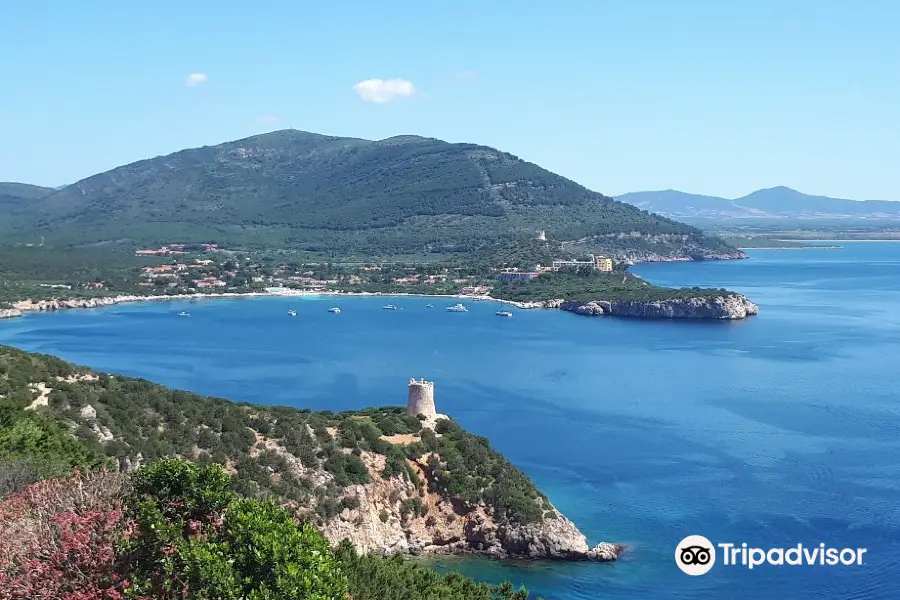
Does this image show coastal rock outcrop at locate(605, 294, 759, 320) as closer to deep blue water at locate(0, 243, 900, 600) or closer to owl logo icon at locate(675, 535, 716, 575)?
deep blue water at locate(0, 243, 900, 600)

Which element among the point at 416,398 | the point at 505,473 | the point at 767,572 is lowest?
the point at 767,572

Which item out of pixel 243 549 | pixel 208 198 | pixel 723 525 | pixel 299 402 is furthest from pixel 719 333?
pixel 208 198

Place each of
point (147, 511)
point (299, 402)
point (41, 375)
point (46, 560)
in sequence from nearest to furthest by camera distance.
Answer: point (46, 560) < point (147, 511) < point (41, 375) < point (299, 402)

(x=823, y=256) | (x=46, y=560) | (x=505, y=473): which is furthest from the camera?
(x=823, y=256)

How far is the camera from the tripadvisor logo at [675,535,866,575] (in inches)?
881

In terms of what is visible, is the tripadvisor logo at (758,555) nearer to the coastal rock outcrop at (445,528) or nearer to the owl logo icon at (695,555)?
the owl logo icon at (695,555)

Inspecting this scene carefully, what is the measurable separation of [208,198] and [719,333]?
10226 centimetres

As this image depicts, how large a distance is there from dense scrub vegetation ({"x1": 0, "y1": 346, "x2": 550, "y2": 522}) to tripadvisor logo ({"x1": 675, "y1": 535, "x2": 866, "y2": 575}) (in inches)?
144

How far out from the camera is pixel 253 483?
20.3m

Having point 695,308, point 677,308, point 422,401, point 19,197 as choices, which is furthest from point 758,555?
point 19,197

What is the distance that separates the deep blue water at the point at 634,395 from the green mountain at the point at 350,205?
1490 inches

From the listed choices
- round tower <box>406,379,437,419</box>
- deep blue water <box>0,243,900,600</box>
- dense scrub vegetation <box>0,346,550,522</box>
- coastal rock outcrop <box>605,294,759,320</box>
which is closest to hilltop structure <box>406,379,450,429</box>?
round tower <box>406,379,437,419</box>

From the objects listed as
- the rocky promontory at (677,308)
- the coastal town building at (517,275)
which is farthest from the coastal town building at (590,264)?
the rocky promontory at (677,308)

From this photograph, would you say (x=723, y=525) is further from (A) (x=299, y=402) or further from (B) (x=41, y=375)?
(A) (x=299, y=402)
